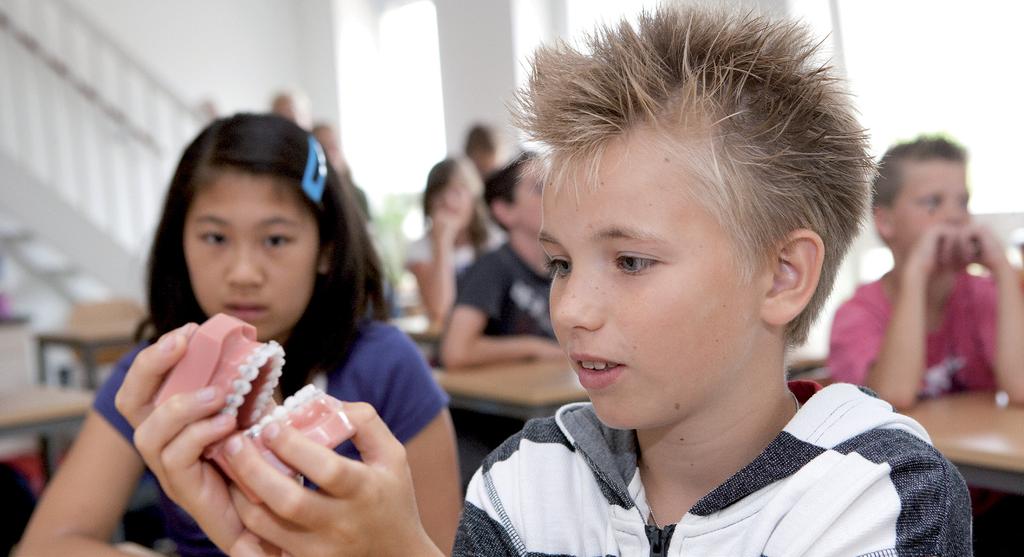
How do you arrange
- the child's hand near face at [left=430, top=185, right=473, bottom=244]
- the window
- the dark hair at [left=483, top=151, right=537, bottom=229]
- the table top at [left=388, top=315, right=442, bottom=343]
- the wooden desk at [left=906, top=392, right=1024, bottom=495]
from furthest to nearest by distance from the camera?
the window → the child's hand near face at [left=430, top=185, right=473, bottom=244] → the table top at [left=388, top=315, right=442, bottom=343] → the dark hair at [left=483, top=151, right=537, bottom=229] → the wooden desk at [left=906, top=392, right=1024, bottom=495]

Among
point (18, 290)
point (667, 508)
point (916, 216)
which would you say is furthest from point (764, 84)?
point (18, 290)

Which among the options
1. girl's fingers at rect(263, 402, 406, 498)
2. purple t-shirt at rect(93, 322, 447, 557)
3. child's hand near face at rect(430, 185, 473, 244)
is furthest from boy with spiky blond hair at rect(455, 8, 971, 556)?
child's hand near face at rect(430, 185, 473, 244)

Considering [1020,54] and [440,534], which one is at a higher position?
[1020,54]

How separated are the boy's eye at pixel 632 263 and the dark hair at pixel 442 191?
12.6 ft

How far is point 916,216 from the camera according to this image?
232cm

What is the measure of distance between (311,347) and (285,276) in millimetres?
136

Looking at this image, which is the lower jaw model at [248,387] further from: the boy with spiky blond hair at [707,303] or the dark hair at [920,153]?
the dark hair at [920,153]

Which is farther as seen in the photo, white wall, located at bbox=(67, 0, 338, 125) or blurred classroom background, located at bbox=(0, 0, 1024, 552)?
white wall, located at bbox=(67, 0, 338, 125)

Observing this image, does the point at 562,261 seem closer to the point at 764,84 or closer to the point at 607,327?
the point at 607,327

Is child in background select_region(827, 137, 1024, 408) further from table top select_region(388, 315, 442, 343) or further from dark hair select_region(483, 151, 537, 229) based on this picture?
table top select_region(388, 315, 442, 343)

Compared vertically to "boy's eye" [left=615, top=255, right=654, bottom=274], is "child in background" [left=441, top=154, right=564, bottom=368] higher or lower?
lower

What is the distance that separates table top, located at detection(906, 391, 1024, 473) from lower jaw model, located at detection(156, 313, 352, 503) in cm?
108

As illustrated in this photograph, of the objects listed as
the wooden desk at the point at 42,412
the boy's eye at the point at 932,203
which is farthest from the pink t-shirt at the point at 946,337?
the wooden desk at the point at 42,412

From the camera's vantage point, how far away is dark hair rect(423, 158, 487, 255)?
476 cm
